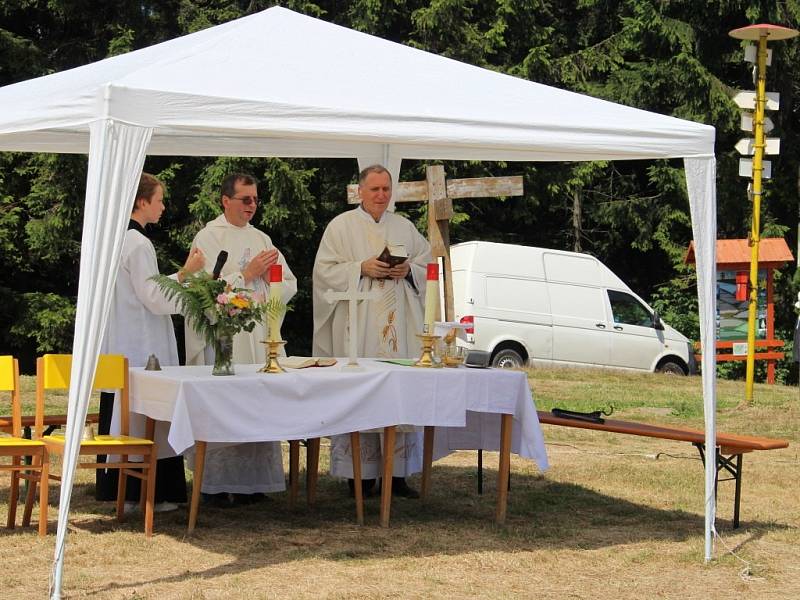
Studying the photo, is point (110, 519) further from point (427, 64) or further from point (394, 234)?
point (427, 64)

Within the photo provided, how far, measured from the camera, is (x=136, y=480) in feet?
24.8

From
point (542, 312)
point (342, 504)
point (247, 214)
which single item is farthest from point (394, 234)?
point (542, 312)

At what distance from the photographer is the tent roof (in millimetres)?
5820

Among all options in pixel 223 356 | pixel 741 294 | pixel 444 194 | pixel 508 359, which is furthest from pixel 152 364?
pixel 741 294

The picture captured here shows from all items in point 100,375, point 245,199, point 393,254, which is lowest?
point 100,375

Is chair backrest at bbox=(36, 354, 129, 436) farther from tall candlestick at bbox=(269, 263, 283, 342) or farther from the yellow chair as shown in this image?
tall candlestick at bbox=(269, 263, 283, 342)

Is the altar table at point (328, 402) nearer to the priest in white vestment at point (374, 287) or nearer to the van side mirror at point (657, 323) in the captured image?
the priest in white vestment at point (374, 287)

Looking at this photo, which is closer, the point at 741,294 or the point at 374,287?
the point at 374,287

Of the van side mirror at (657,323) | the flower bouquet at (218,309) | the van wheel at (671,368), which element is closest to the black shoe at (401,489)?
the flower bouquet at (218,309)

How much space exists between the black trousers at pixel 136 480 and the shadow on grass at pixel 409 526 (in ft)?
0.37

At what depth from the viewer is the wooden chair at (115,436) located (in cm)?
673

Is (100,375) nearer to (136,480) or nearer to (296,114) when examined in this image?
(136,480)

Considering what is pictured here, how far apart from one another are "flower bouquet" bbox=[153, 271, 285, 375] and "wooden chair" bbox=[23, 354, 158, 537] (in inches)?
19.0

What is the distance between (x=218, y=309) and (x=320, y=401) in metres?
0.72
